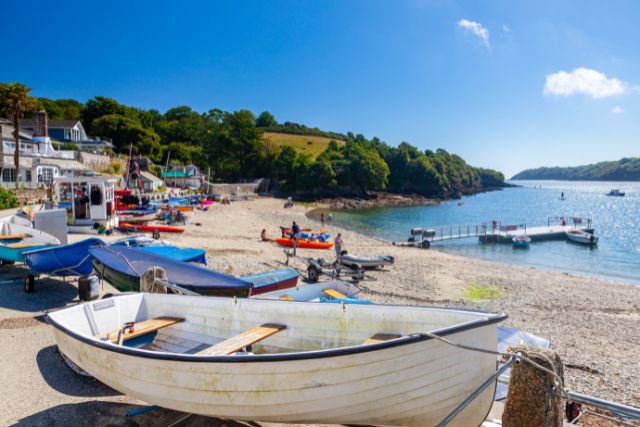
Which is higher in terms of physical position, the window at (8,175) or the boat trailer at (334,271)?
the window at (8,175)

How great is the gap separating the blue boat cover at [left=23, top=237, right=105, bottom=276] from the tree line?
6065 cm

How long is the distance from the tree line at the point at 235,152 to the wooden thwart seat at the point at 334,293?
64.0m

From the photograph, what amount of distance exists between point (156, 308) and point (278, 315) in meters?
2.61

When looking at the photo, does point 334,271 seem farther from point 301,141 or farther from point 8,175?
point 301,141

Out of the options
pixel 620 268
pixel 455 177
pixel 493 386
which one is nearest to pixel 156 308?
pixel 493 386

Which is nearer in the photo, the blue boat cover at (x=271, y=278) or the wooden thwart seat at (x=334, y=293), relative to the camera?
the wooden thwart seat at (x=334, y=293)

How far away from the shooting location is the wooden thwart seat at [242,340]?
17.7 ft

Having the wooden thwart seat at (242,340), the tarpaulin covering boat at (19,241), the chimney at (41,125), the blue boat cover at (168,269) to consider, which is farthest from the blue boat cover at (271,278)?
the chimney at (41,125)

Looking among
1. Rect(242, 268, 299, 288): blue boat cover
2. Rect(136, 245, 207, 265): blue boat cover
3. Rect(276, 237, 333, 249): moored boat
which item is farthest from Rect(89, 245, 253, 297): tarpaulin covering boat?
Rect(276, 237, 333, 249): moored boat

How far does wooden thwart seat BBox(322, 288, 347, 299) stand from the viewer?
38.1 ft

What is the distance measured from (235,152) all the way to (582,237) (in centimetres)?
6764

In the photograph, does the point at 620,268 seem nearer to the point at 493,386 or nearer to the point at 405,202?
the point at 493,386

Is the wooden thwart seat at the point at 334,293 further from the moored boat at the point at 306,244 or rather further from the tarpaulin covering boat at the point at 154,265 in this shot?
the moored boat at the point at 306,244

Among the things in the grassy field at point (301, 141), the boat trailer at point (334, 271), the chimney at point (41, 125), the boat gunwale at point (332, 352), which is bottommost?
the boat trailer at point (334, 271)
